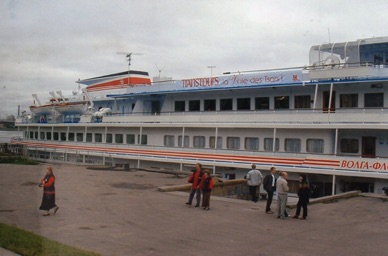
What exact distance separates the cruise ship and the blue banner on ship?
56 mm

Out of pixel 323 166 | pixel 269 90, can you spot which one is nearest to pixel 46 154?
pixel 269 90

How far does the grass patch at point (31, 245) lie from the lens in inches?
338

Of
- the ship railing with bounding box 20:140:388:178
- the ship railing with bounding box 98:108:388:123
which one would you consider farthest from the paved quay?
the ship railing with bounding box 98:108:388:123

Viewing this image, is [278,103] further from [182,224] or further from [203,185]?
[182,224]

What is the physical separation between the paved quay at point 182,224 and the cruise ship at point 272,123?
3.72 meters

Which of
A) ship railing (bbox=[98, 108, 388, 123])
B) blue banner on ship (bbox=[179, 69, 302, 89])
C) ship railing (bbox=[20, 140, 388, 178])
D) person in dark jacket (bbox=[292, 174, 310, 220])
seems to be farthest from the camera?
blue banner on ship (bbox=[179, 69, 302, 89])

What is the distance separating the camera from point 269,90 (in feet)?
85.6

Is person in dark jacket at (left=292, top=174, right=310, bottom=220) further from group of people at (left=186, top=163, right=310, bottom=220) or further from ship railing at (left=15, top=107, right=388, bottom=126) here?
ship railing at (left=15, top=107, right=388, bottom=126)

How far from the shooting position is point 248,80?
1021 inches

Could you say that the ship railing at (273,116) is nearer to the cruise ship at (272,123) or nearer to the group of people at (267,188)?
the cruise ship at (272,123)

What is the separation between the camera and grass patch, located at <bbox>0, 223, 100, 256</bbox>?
28.2 feet

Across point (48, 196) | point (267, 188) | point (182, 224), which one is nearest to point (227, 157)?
point (267, 188)

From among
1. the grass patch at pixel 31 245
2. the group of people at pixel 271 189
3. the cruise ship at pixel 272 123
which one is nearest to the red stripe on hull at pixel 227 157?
the cruise ship at pixel 272 123

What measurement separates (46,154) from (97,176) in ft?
63.3
